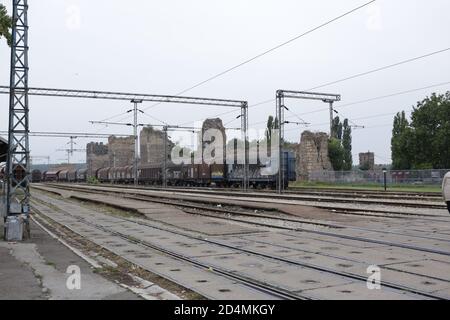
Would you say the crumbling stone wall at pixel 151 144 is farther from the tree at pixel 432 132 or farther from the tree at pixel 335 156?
the tree at pixel 432 132

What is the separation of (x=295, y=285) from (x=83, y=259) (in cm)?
482

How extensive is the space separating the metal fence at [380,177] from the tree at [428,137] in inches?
370

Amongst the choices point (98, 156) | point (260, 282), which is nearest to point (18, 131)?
point (260, 282)

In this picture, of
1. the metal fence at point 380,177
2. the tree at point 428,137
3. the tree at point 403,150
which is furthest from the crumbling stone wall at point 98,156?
the tree at point 428,137

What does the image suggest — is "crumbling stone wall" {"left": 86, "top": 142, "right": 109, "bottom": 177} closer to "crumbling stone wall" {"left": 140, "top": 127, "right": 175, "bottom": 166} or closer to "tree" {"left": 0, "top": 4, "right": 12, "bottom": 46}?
"crumbling stone wall" {"left": 140, "top": 127, "right": 175, "bottom": 166}

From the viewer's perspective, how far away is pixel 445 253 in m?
9.80

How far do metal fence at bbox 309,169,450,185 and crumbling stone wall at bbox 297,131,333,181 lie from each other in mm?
2769

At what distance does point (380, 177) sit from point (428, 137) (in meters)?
12.6

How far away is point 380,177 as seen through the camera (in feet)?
168

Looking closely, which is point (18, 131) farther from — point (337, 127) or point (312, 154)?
point (337, 127)

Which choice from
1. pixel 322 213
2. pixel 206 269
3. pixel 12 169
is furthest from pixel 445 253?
pixel 12 169

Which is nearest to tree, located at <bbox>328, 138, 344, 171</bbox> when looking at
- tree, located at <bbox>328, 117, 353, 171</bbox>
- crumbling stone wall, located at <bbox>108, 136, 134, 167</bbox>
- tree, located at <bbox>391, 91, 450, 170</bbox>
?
tree, located at <bbox>328, 117, 353, 171</bbox>
